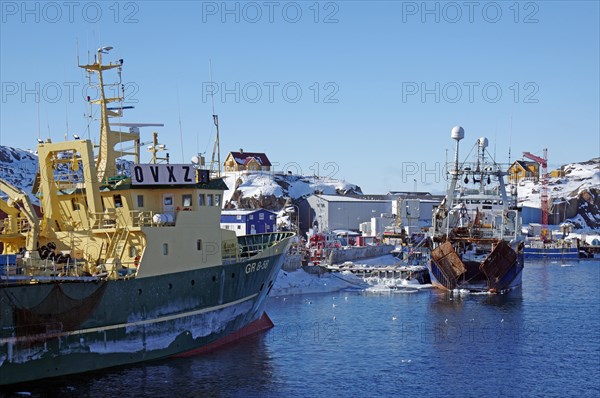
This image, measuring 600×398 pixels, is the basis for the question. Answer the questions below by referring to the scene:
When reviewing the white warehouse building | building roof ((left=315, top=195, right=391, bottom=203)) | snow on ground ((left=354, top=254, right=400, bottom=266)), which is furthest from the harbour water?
building roof ((left=315, top=195, right=391, bottom=203))

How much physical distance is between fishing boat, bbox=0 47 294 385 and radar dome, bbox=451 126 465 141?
1643 inches

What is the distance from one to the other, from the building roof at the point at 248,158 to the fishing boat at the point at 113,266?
100m

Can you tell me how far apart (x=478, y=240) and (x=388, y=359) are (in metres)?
33.4

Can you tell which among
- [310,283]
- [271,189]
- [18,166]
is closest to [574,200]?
[271,189]

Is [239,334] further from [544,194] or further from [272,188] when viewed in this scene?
[544,194]

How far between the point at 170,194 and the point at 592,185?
148 m

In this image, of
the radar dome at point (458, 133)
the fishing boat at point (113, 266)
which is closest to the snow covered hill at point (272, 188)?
the radar dome at point (458, 133)

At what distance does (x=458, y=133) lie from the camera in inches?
2982

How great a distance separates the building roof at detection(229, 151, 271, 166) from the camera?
13900cm

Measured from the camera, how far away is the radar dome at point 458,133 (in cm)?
7569

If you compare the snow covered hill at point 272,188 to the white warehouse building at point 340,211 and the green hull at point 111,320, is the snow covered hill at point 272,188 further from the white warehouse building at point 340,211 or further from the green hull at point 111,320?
the green hull at point 111,320

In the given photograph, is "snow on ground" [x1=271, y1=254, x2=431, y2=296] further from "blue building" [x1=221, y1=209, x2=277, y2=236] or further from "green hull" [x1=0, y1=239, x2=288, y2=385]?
"green hull" [x1=0, y1=239, x2=288, y2=385]

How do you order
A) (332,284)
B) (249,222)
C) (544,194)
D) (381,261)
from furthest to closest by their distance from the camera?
1. (544,194)
2. (381,261)
3. (249,222)
4. (332,284)

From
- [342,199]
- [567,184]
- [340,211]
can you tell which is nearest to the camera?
[340,211]
